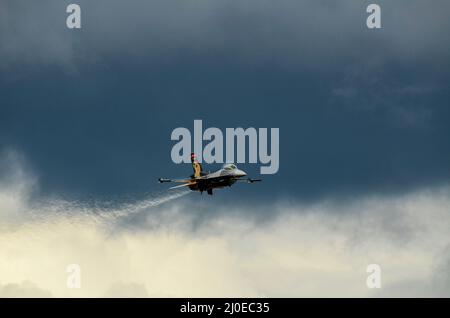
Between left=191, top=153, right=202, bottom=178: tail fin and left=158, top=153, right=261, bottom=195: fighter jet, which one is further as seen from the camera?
left=191, top=153, right=202, bottom=178: tail fin

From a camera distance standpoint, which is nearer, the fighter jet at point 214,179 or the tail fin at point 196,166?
the fighter jet at point 214,179

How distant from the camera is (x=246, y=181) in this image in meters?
179

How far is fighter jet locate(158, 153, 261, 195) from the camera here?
17525 centimetres

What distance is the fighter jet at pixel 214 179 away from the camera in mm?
175250

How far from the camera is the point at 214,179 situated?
177375 millimetres

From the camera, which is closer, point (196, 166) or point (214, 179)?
point (214, 179)
